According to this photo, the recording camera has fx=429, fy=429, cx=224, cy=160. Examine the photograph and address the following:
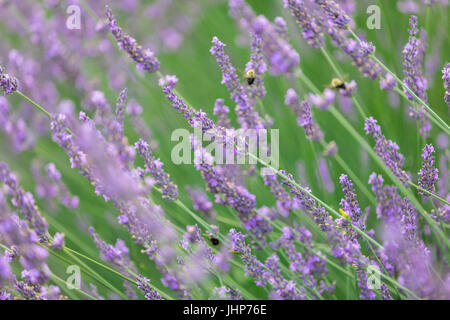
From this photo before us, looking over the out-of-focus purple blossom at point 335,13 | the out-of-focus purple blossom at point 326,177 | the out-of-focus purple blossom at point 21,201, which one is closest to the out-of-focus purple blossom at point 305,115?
the out-of-focus purple blossom at point 335,13

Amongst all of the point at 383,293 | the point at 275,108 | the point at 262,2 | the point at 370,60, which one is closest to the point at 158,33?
the point at 262,2

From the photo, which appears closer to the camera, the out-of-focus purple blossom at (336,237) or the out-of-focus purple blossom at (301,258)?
the out-of-focus purple blossom at (336,237)

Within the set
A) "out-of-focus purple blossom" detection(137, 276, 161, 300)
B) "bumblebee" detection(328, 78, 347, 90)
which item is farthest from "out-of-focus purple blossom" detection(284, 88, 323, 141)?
"out-of-focus purple blossom" detection(137, 276, 161, 300)

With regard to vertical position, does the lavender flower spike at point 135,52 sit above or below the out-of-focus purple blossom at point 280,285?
above

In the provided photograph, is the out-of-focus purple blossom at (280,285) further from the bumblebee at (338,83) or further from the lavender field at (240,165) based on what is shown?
the bumblebee at (338,83)

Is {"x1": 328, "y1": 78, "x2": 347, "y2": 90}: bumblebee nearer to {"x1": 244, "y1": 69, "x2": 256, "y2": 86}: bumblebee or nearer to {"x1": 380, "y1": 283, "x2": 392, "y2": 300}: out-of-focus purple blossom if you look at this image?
{"x1": 244, "y1": 69, "x2": 256, "y2": 86}: bumblebee

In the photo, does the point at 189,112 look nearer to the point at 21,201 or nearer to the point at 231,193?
the point at 231,193
